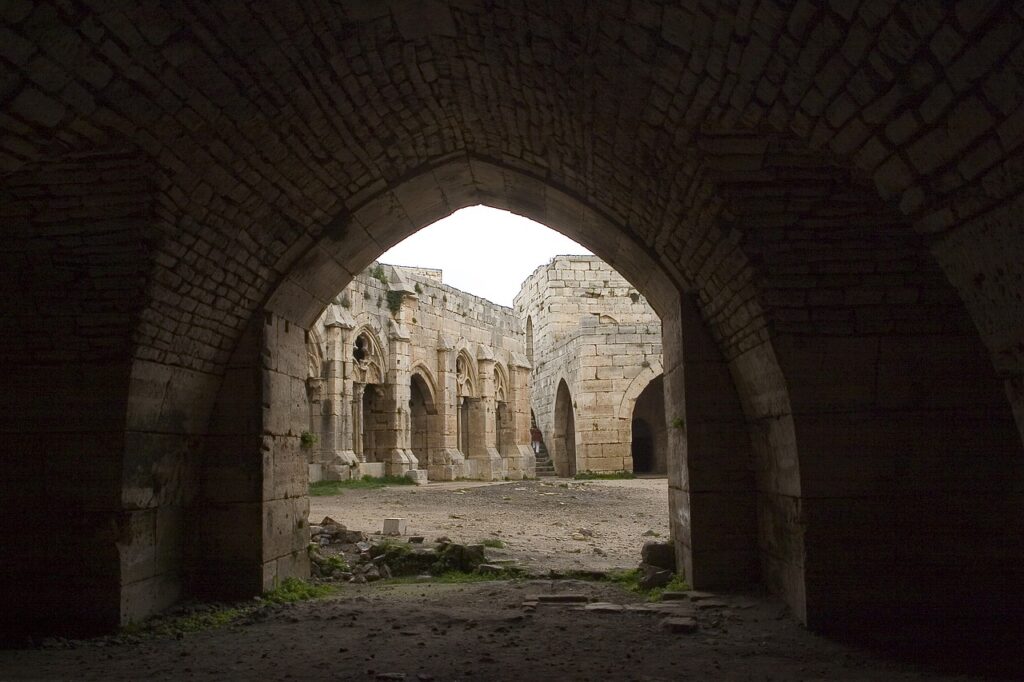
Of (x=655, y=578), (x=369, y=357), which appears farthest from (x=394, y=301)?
(x=655, y=578)

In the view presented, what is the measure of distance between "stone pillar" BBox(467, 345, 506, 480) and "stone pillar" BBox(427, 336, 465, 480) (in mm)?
1254

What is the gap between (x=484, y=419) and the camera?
26.6 metres

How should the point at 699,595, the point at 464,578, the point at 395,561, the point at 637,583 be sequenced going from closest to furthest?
1. the point at 699,595
2. the point at 637,583
3. the point at 464,578
4. the point at 395,561

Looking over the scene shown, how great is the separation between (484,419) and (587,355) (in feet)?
13.5

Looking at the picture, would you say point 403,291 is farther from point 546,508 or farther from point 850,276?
point 850,276

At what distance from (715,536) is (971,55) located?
17.4 ft

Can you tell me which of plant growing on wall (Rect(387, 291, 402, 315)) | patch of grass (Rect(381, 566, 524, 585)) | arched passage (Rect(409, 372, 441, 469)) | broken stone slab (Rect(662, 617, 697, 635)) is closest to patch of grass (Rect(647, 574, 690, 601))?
broken stone slab (Rect(662, 617, 697, 635))

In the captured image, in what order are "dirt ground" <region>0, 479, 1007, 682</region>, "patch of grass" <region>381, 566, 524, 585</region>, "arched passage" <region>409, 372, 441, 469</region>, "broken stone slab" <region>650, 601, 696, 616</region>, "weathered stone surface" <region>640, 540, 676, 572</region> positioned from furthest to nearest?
"arched passage" <region>409, 372, 441, 469</region>, "patch of grass" <region>381, 566, 524, 585</region>, "weathered stone surface" <region>640, 540, 676, 572</region>, "broken stone slab" <region>650, 601, 696, 616</region>, "dirt ground" <region>0, 479, 1007, 682</region>

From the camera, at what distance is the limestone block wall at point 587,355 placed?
24484mm

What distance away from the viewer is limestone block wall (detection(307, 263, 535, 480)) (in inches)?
776

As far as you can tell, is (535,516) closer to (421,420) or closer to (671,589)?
(671,589)

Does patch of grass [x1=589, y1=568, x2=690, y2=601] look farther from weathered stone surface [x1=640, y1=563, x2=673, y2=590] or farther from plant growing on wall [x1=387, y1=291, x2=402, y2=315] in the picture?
plant growing on wall [x1=387, y1=291, x2=402, y2=315]

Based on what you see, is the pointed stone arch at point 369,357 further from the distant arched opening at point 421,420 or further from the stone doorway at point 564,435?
the stone doorway at point 564,435

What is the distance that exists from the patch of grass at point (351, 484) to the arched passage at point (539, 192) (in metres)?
9.36
